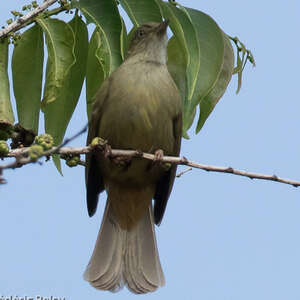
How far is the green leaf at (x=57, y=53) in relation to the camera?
402cm

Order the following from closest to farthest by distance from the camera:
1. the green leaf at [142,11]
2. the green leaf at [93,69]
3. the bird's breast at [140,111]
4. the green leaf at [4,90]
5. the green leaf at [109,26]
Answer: the green leaf at [4,90] → the green leaf at [109,26] → the green leaf at [142,11] → the green leaf at [93,69] → the bird's breast at [140,111]

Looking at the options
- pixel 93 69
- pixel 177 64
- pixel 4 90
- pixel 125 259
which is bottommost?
pixel 125 259

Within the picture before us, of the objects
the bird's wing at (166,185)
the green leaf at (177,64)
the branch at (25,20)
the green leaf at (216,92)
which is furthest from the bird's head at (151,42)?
the branch at (25,20)

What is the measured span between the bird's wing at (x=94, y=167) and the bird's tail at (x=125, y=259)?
30 cm

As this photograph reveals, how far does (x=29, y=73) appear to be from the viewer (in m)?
4.36

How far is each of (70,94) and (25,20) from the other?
67cm

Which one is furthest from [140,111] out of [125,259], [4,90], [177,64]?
[125,259]

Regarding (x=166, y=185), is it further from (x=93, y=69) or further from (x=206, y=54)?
(x=206, y=54)

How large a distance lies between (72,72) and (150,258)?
2071mm

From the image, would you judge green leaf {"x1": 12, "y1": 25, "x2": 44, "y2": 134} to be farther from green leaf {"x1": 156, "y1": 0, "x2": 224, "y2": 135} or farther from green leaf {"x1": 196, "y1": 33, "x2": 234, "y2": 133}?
green leaf {"x1": 196, "y1": 33, "x2": 234, "y2": 133}

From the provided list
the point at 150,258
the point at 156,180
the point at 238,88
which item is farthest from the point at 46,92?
the point at 150,258

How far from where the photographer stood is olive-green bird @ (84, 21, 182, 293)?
4.96 metres

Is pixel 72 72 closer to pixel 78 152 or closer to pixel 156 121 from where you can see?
pixel 156 121

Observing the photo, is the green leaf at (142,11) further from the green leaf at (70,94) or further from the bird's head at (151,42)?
the bird's head at (151,42)
